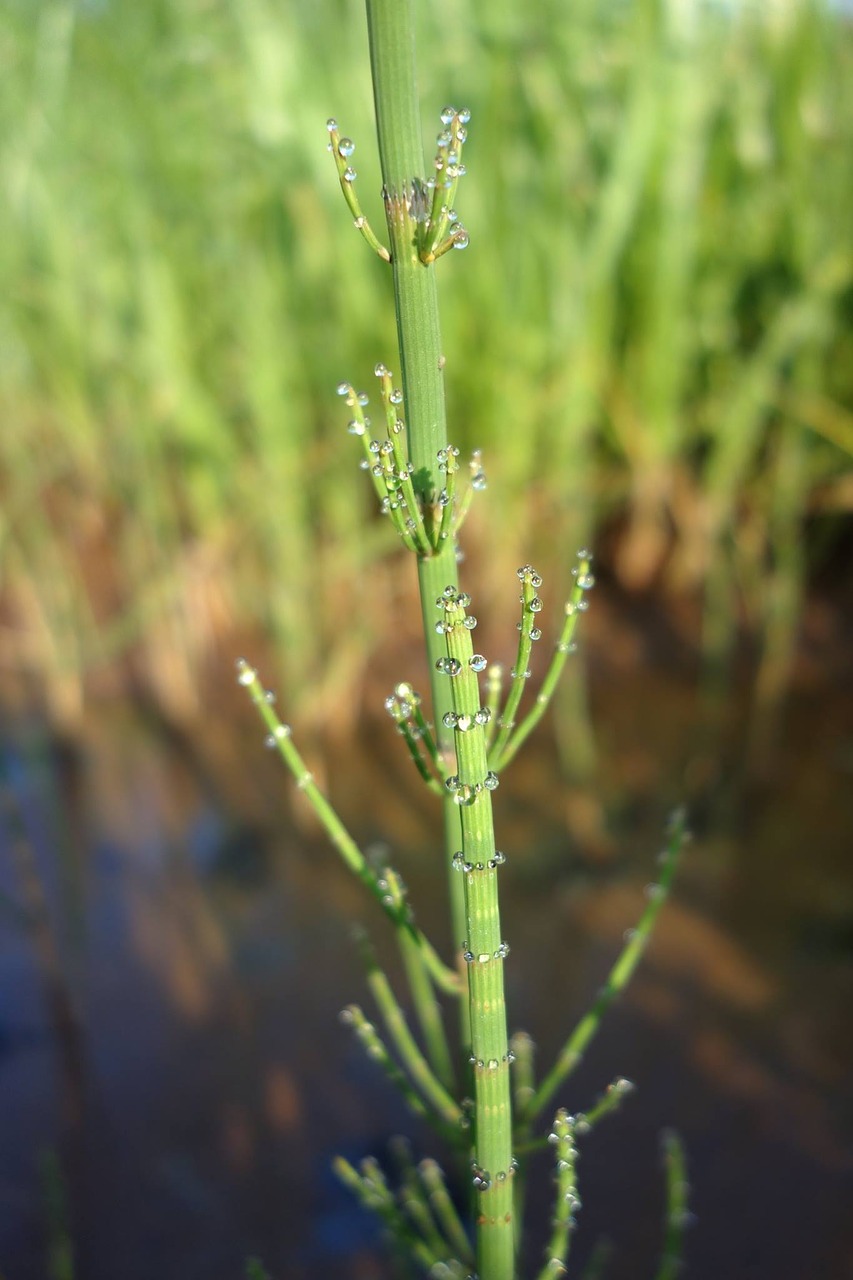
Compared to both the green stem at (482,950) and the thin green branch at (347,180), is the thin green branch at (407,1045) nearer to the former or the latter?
the green stem at (482,950)

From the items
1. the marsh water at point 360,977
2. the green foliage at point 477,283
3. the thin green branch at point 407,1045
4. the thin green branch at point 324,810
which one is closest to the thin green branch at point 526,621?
the thin green branch at point 324,810

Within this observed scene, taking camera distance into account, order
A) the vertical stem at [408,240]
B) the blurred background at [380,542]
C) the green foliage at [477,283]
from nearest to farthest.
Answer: the vertical stem at [408,240] → the blurred background at [380,542] → the green foliage at [477,283]

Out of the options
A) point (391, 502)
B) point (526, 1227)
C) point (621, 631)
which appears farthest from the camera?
point (621, 631)

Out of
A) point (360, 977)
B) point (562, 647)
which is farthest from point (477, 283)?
point (562, 647)

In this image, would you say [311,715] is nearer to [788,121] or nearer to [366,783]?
[366,783]

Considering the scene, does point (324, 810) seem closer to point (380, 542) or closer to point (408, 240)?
point (408, 240)

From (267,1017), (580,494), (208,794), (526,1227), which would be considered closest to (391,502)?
(526,1227)
